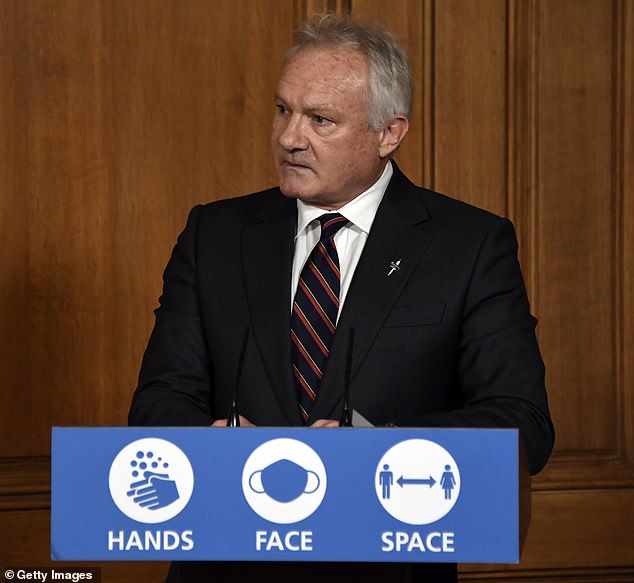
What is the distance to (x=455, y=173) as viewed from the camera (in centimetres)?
371

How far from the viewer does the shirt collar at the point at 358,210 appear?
2402 millimetres

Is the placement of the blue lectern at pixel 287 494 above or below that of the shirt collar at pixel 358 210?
below

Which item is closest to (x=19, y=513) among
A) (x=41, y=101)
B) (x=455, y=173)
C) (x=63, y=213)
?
(x=63, y=213)

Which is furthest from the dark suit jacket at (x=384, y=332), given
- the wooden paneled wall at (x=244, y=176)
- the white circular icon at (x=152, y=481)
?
the wooden paneled wall at (x=244, y=176)

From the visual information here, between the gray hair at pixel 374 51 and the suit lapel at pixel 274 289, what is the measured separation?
29cm

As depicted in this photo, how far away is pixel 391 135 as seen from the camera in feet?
8.07

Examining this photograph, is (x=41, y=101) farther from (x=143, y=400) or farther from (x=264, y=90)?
(x=143, y=400)

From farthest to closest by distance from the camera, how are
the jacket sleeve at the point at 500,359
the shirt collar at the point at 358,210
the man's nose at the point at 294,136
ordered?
the shirt collar at the point at 358,210 → the man's nose at the point at 294,136 → the jacket sleeve at the point at 500,359

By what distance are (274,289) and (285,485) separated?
755 millimetres

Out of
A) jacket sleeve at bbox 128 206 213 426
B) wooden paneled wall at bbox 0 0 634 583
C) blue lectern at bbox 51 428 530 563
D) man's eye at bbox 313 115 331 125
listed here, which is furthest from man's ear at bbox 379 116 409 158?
wooden paneled wall at bbox 0 0 634 583

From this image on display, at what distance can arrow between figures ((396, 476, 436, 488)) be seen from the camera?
1.62 meters

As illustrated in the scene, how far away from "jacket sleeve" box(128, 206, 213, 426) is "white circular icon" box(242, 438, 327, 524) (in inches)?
22.3

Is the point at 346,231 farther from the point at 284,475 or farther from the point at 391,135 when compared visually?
the point at 284,475

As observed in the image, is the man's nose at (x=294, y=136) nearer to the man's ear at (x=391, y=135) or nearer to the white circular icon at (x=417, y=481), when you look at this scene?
the man's ear at (x=391, y=135)
